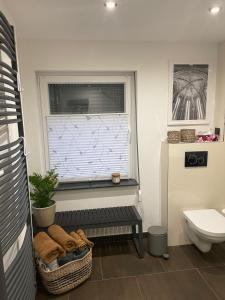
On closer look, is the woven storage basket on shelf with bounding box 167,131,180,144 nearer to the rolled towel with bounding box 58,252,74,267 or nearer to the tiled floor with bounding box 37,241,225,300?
the tiled floor with bounding box 37,241,225,300

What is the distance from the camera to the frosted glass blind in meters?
2.58

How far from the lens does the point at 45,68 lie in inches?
93.4

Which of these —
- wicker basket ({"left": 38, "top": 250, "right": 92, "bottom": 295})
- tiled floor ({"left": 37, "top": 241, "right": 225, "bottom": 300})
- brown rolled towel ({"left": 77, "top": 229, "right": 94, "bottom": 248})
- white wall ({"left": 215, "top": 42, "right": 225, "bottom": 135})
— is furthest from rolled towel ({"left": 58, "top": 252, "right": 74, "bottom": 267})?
white wall ({"left": 215, "top": 42, "right": 225, "bottom": 135})

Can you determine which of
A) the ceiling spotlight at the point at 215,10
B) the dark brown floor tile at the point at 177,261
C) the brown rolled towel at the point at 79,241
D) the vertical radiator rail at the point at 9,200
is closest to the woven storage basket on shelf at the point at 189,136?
the ceiling spotlight at the point at 215,10

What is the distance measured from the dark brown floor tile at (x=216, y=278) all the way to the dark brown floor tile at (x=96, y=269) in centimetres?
101

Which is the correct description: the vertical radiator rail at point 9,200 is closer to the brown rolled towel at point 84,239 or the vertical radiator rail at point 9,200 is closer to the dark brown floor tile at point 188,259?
the brown rolled towel at point 84,239

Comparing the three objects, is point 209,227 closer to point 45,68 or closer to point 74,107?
point 74,107

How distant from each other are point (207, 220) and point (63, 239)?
145 centimetres

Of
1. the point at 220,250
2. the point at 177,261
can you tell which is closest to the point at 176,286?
the point at 177,261

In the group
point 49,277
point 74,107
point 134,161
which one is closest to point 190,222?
point 134,161

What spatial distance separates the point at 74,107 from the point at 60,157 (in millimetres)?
602

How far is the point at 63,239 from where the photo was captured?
2.03 m

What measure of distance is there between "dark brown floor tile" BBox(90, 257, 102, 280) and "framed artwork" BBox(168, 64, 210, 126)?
175cm

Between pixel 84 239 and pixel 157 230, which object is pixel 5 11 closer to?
pixel 84 239
